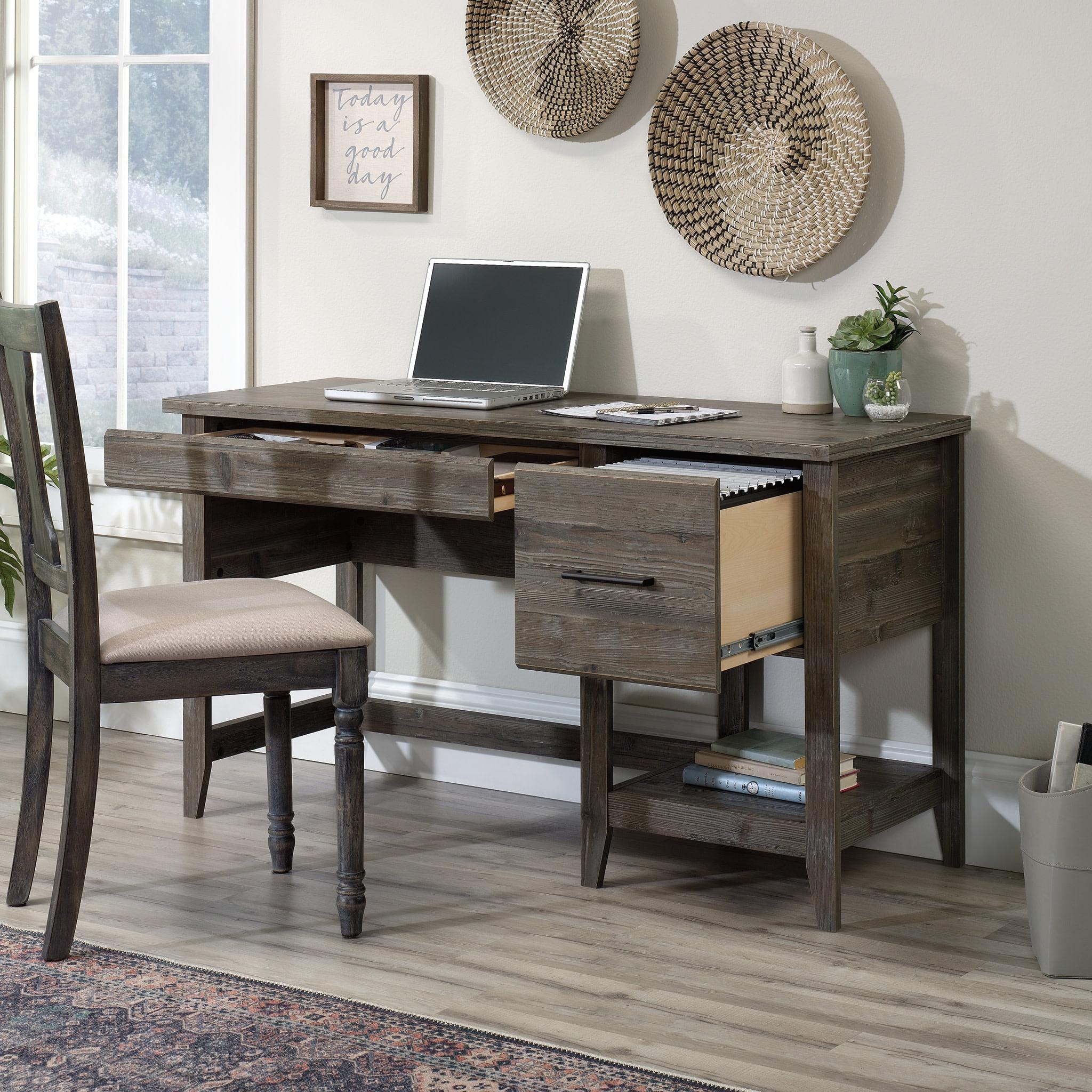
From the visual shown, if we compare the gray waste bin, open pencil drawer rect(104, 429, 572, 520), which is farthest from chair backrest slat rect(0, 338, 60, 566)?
the gray waste bin

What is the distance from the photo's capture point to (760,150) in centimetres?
272

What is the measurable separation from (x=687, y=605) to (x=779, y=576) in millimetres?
194

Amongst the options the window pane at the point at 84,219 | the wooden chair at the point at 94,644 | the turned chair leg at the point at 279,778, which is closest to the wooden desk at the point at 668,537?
the wooden chair at the point at 94,644

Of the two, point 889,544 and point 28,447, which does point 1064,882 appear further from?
point 28,447

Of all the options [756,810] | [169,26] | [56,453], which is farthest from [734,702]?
[169,26]

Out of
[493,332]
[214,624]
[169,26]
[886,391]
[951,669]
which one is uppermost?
[169,26]

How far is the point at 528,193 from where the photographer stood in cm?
299

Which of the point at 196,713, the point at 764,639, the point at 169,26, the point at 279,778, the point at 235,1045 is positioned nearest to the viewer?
the point at 235,1045

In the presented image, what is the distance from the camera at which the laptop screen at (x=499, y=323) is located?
285cm

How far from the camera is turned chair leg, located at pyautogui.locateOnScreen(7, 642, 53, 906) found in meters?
2.37

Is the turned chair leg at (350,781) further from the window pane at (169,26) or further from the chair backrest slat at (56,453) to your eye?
the window pane at (169,26)

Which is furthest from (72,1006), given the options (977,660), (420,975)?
(977,660)

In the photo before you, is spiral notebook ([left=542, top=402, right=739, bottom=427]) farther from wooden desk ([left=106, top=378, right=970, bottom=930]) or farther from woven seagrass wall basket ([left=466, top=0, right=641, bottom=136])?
woven seagrass wall basket ([left=466, top=0, right=641, bottom=136])

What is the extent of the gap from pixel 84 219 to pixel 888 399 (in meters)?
1.90
